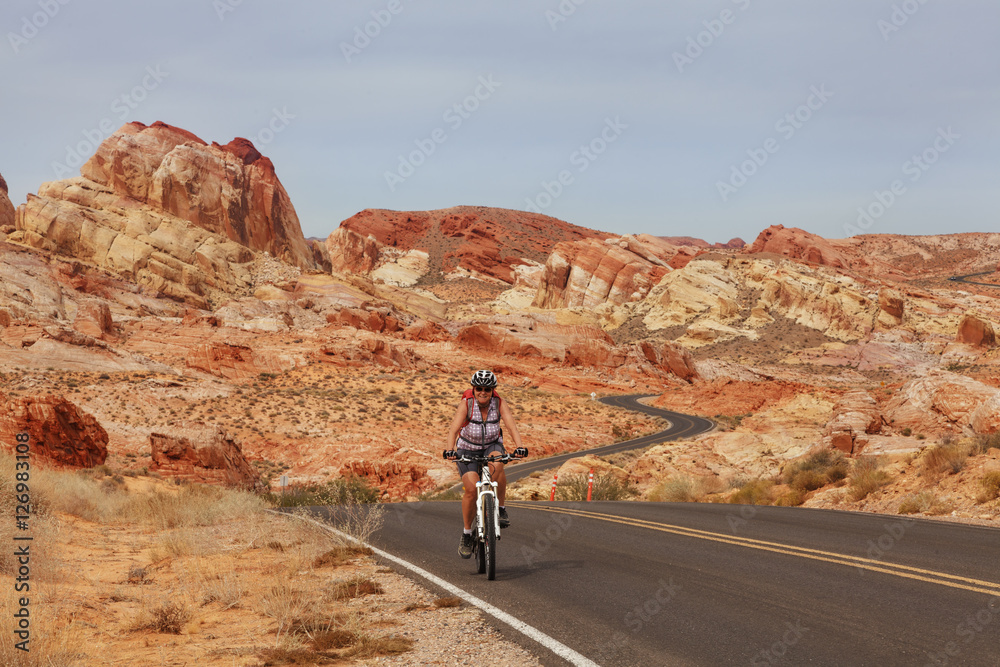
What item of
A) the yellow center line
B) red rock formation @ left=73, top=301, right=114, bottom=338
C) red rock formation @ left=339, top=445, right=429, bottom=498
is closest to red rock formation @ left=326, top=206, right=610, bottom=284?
red rock formation @ left=73, top=301, right=114, bottom=338

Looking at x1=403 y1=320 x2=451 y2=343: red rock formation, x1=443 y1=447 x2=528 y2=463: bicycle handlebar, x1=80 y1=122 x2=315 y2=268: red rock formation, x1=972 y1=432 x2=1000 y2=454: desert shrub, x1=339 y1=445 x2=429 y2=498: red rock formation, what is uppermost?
x1=80 y1=122 x2=315 y2=268: red rock formation

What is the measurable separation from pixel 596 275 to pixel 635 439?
253ft

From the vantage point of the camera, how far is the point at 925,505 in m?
Result: 13.3

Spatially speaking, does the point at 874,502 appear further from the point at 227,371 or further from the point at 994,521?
the point at 227,371

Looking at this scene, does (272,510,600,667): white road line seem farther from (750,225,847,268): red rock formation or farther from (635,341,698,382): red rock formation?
Result: (750,225,847,268): red rock formation

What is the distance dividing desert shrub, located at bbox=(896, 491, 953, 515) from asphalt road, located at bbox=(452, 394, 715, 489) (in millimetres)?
18924

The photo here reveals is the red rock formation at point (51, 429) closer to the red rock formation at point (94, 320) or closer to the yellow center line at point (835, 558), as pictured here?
the yellow center line at point (835, 558)

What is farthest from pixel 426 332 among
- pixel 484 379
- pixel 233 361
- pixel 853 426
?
pixel 484 379

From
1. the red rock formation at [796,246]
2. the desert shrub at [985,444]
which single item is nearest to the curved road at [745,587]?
the desert shrub at [985,444]

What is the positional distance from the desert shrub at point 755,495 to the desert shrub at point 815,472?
591mm

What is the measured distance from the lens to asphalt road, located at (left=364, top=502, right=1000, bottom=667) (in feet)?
16.4

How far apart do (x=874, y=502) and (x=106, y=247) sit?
87921 millimetres

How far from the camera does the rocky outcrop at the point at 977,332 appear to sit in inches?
3278

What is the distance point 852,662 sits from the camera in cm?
460
